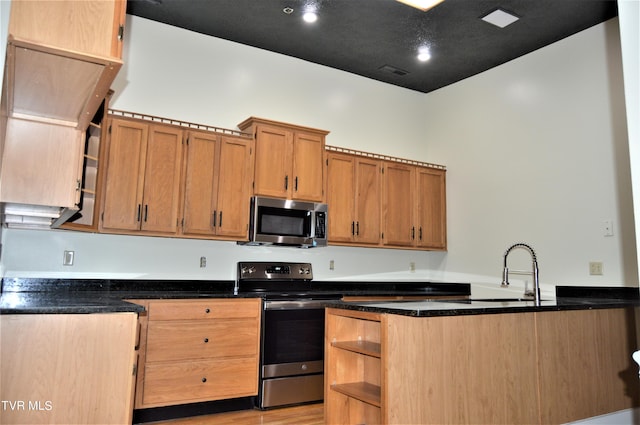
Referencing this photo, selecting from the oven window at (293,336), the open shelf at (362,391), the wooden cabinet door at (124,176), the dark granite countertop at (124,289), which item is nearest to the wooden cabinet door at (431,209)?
the dark granite countertop at (124,289)

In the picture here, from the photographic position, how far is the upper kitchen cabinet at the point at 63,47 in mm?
1648

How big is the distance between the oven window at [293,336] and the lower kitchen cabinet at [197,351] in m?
0.10

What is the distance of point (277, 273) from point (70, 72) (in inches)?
107

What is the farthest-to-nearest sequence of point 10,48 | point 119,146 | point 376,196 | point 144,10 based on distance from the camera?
point 376,196, point 144,10, point 119,146, point 10,48

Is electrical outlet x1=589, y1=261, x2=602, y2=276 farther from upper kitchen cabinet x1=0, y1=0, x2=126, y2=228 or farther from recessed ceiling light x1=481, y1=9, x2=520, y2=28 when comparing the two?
upper kitchen cabinet x1=0, y1=0, x2=126, y2=228

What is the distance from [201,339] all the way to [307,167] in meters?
Answer: 1.73

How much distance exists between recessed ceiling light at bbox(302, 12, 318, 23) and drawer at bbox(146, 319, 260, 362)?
7.93 ft

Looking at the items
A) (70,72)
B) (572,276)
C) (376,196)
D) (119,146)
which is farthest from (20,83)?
(572,276)

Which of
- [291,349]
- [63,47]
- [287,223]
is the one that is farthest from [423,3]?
[291,349]

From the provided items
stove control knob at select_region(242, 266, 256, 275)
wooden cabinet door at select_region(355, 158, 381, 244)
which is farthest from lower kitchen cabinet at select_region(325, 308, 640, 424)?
wooden cabinet door at select_region(355, 158, 381, 244)

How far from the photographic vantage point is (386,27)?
389 centimetres

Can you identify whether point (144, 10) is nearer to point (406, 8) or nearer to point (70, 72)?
point (406, 8)

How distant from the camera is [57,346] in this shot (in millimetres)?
1834

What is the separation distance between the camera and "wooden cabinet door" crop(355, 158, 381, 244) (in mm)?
4512
